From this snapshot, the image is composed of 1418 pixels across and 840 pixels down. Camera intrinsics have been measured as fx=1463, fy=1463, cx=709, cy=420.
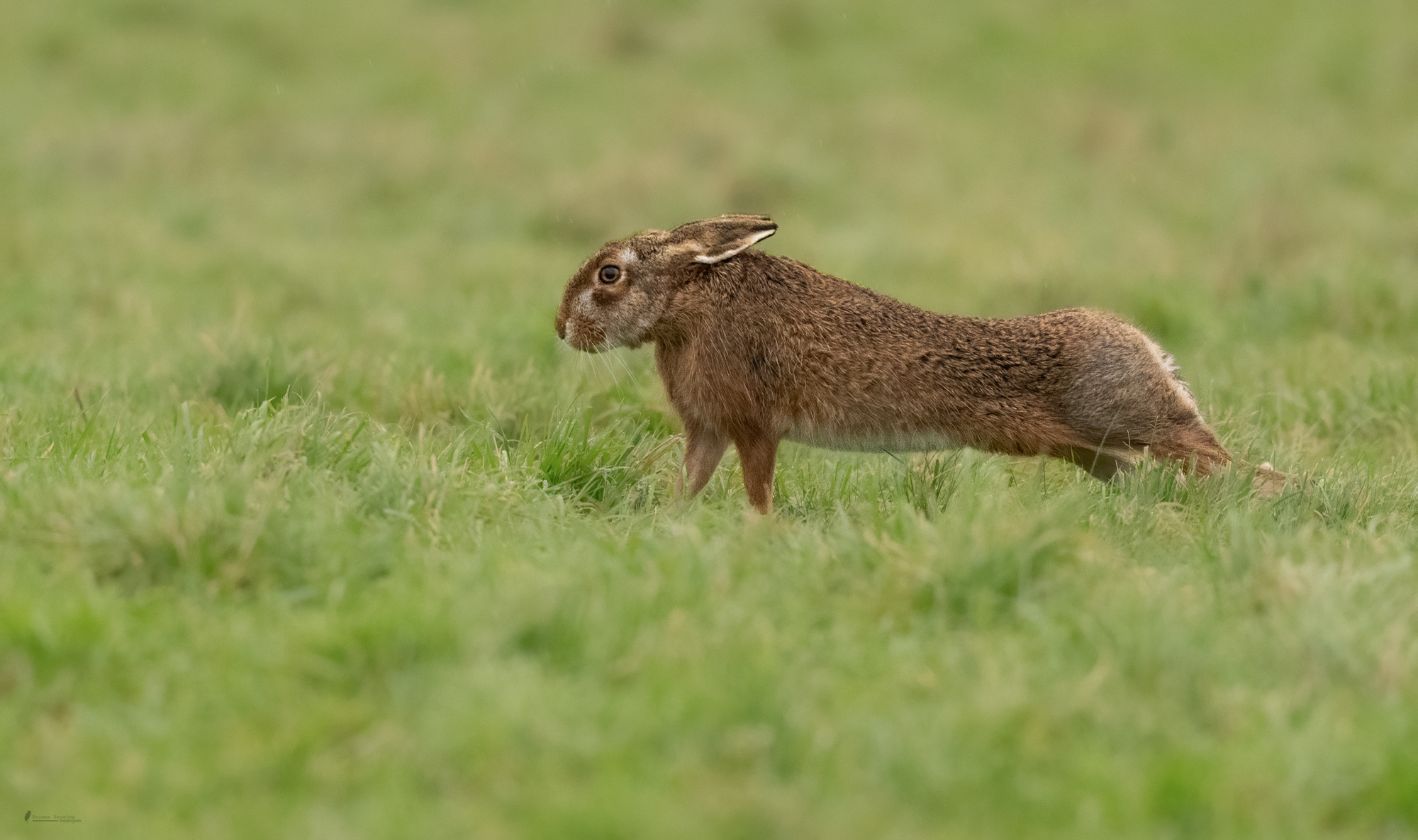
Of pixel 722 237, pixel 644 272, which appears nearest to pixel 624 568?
pixel 644 272

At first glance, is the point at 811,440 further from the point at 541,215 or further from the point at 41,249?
the point at 541,215

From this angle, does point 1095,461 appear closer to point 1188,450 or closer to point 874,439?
point 1188,450

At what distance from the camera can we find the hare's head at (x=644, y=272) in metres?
5.58

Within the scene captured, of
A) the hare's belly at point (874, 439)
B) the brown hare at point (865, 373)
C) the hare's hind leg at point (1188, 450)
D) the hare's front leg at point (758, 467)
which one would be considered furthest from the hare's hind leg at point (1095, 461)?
the hare's front leg at point (758, 467)

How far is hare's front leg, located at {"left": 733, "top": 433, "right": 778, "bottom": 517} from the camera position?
210 inches

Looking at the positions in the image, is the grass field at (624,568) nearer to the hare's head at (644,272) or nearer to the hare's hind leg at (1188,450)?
the hare's hind leg at (1188,450)

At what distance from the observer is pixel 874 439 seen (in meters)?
5.41

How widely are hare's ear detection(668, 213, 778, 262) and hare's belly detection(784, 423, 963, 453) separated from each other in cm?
73

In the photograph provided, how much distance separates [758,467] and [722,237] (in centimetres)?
92

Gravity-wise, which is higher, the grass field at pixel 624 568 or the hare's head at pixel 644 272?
the hare's head at pixel 644 272

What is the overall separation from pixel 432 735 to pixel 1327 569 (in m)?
2.51

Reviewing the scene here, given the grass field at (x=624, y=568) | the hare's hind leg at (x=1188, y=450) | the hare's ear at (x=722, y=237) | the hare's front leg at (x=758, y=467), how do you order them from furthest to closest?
the hare's ear at (x=722, y=237) → the hare's hind leg at (x=1188, y=450) → the hare's front leg at (x=758, y=467) → the grass field at (x=624, y=568)

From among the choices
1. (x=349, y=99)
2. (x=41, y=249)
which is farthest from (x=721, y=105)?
(x=41, y=249)

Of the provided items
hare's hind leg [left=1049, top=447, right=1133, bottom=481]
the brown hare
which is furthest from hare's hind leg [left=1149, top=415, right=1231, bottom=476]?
hare's hind leg [left=1049, top=447, right=1133, bottom=481]
